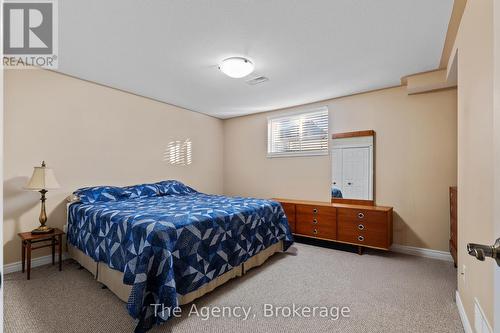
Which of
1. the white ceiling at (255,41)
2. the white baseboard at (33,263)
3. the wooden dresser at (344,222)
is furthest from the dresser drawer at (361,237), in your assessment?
the white baseboard at (33,263)

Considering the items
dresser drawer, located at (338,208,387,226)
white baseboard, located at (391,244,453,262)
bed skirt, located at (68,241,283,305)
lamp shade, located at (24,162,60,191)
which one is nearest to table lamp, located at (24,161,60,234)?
lamp shade, located at (24,162,60,191)

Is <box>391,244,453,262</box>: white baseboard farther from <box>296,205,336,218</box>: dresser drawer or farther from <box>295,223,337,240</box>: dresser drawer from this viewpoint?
<box>296,205,336,218</box>: dresser drawer

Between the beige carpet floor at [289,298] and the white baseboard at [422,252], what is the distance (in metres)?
0.14

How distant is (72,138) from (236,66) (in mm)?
2303

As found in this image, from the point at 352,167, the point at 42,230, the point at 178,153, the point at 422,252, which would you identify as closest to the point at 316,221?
the point at 352,167

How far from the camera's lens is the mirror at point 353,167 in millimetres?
3557

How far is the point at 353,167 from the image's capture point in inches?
145

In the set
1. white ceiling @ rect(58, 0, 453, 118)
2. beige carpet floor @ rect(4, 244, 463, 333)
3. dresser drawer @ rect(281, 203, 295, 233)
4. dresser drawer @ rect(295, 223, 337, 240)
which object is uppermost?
white ceiling @ rect(58, 0, 453, 118)

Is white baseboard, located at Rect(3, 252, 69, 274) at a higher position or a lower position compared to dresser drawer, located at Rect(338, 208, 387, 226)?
lower

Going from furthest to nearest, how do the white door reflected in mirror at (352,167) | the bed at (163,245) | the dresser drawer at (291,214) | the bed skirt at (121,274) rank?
the dresser drawer at (291,214), the white door reflected in mirror at (352,167), the bed skirt at (121,274), the bed at (163,245)

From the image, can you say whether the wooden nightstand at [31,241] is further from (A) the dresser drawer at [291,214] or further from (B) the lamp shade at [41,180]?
(A) the dresser drawer at [291,214]

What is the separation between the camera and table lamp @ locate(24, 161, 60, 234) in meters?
2.58

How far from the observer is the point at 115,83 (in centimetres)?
336

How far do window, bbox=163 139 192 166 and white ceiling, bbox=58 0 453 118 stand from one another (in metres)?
1.10
